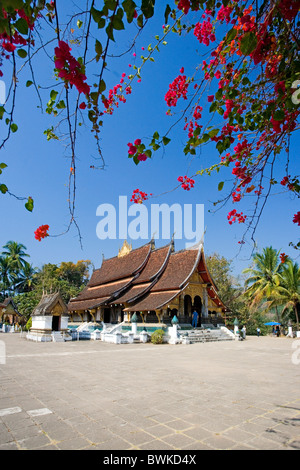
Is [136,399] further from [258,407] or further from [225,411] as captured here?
[258,407]

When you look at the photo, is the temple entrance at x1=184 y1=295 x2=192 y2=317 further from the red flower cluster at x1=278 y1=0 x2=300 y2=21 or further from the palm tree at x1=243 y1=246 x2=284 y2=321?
the red flower cluster at x1=278 y1=0 x2=300 y2=21

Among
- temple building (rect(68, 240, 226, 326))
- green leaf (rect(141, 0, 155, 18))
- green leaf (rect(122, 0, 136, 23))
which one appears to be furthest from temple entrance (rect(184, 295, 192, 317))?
green leaf (rect(122, 0, 136, 23))

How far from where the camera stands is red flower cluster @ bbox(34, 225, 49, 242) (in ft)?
9.84

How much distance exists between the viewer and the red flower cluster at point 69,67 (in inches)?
75.6

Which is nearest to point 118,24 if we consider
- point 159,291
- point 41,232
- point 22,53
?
point 22,53

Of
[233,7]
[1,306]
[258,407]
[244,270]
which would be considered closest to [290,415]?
[258,407]

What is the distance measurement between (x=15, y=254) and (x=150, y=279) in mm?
28006

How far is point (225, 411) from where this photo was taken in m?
3.59

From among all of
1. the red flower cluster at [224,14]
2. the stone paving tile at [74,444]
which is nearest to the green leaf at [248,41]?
the red flower cluster at [224,14]

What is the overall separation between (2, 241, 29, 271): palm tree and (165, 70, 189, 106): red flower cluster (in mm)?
41564

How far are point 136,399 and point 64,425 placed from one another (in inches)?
50.2

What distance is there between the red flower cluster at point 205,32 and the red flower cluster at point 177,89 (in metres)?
0.42

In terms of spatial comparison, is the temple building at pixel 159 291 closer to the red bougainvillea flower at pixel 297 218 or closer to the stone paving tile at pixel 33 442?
the stone paving tile at pixel 33 442

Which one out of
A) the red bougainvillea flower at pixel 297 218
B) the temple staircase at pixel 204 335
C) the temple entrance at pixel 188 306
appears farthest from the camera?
the temple entrance at pixel 188 306
